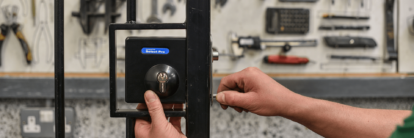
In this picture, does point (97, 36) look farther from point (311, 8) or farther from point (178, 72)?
point (311, 8)

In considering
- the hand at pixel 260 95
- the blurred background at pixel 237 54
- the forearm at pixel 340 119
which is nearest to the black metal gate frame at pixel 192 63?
the hand at pixel 260 95

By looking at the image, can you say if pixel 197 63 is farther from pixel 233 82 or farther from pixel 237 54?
pixel 237 54

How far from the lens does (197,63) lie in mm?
397

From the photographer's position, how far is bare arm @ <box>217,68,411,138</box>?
54 cm

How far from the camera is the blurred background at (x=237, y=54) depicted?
95 centimetres

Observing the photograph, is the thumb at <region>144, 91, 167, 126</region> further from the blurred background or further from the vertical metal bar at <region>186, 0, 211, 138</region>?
the blurred background

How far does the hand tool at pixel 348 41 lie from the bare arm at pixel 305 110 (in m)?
0.48

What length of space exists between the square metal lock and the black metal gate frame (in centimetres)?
2

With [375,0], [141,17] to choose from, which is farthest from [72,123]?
[375,0]

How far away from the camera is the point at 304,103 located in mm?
575

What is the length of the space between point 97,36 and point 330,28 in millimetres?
1040

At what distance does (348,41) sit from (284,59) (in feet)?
1.04

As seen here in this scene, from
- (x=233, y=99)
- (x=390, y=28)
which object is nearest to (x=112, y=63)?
(x=233, y=99)

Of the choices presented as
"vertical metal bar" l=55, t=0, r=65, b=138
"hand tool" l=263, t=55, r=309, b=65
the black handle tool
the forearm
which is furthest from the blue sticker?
the black handle tool
